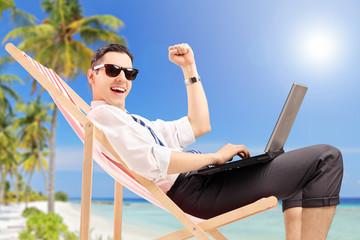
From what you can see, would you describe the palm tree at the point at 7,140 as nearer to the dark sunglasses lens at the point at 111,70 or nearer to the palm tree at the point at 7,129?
the palm tree at the point at 7,129

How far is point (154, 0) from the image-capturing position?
56.5 metres

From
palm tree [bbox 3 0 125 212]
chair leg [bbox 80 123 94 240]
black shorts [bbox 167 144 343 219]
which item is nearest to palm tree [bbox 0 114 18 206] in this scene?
palm tree [bbox 3 0 125 212]

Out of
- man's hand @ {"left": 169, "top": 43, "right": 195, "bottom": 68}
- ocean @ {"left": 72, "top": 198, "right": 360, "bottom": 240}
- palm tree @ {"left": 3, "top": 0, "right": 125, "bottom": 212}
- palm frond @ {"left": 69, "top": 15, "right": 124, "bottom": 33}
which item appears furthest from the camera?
ocean @ {"left": 72, "top": 198, "right": 360, "bottom": 240}

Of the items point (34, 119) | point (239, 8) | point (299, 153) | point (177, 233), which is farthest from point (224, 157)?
point (239, 8)

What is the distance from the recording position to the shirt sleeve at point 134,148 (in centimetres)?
178

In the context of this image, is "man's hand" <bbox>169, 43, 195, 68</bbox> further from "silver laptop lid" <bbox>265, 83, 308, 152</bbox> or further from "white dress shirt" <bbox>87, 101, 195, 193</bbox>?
"silver laptop lid" <bbox>265, 83, 308, 152</bbox>

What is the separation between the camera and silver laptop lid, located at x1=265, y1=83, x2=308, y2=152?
186 cm

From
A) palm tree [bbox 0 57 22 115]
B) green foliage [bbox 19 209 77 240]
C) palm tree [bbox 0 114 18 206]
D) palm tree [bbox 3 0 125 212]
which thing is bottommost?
green foliage [bbox 19 209 77 240]

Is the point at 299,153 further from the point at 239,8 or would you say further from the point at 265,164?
the point at 239,8

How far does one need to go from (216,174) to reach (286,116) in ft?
1.42

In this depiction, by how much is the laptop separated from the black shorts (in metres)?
0.07

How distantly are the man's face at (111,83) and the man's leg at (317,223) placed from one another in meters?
1.15

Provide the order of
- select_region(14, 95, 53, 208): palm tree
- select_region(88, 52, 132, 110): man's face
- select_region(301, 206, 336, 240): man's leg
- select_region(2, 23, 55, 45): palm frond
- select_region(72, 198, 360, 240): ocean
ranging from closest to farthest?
select_region(301, 206, 336, 240): man's leg, select_region(88, 52, 132, 110): man's face, select_region(2, 23, 55, 45): palm frond, select_region(72, 198, 360, 240): ocean, select_region(14, 95, 53, 208): palm tree

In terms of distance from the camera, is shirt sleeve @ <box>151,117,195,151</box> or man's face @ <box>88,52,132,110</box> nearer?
man's face @ <box>88,52,132,110</box>
